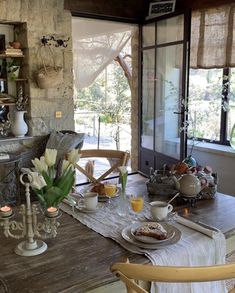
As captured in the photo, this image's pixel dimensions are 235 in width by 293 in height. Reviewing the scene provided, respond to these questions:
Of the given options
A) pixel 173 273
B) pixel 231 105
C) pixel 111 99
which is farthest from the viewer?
pixel 111 99

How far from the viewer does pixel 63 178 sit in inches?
60.0

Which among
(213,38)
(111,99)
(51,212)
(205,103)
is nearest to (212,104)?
(205,103)

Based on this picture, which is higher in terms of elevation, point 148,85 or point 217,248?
point 148,85

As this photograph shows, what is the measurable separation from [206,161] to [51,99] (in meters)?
2.00

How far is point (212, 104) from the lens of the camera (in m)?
4.47

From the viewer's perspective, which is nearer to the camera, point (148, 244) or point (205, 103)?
point (148, 244)

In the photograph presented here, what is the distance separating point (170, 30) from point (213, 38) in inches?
21.7

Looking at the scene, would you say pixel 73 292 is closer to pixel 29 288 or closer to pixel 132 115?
pixel 29 288

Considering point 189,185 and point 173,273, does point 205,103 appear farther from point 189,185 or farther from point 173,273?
point 173,273

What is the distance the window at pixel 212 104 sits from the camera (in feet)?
14.0

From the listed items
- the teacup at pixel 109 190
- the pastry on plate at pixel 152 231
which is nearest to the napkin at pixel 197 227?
the pastry on plate at pixel 152 231

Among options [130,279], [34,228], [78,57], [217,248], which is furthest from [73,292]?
[78,57]

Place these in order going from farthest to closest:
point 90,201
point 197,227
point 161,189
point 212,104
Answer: point 212,104
point 161,189
point 90,201
point 197,227

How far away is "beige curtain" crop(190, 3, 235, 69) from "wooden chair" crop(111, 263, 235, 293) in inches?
128
